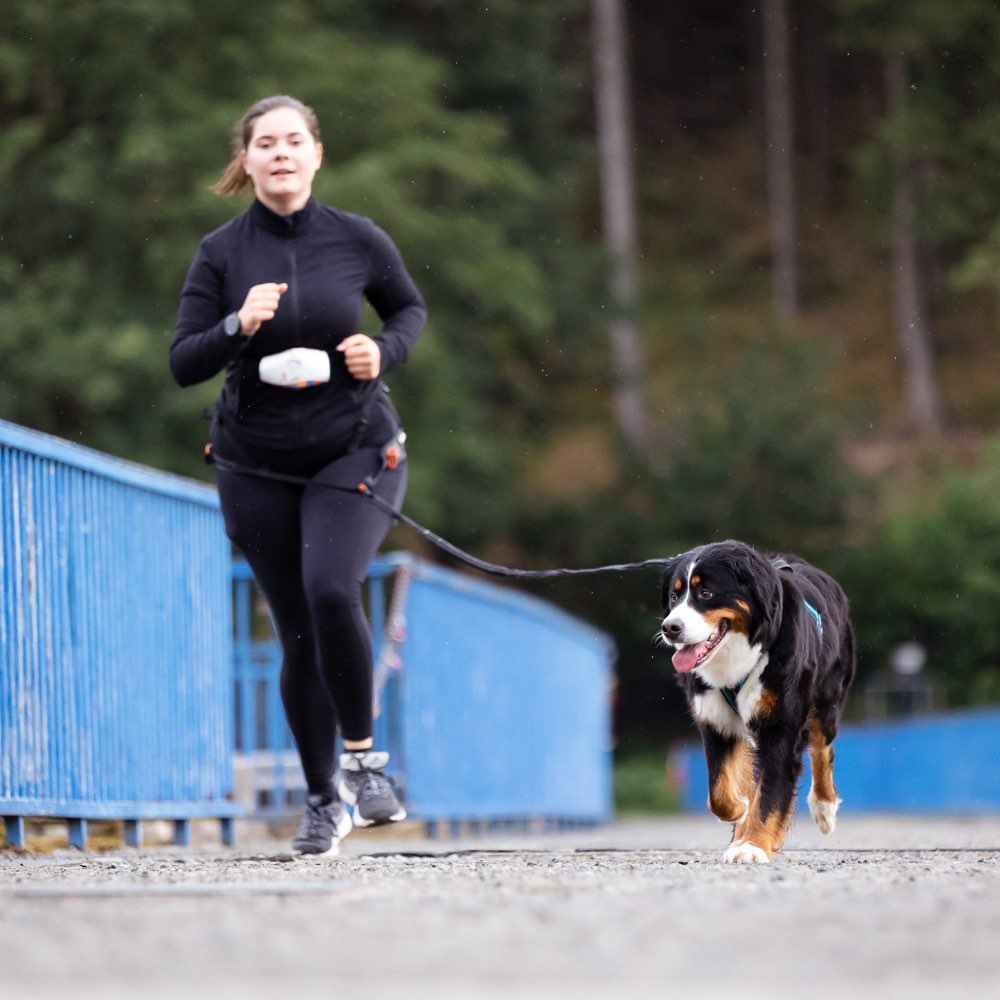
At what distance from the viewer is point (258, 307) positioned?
5840mm

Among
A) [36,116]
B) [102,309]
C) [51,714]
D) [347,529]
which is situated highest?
[36,116]

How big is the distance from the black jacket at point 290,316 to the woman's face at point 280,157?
8 cm

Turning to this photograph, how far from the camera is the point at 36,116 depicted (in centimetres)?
2605

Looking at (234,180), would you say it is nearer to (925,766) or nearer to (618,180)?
(925,766)

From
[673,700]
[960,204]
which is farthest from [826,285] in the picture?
[673,700]

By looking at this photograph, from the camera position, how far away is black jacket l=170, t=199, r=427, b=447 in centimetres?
608

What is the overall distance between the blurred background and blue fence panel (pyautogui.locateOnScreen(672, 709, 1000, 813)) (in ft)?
20.9

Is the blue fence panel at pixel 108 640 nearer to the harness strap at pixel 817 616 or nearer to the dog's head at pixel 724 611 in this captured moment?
the dog's head at pixel 724 611

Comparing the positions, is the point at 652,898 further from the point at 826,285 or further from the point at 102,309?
the point at 826,285

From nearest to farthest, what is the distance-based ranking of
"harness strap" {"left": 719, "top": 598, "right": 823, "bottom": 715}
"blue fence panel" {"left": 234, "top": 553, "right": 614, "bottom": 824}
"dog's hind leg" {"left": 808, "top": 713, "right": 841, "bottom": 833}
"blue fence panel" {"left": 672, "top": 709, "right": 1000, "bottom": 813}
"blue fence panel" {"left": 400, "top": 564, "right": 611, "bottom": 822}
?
"harness strap" {"left": 719, "top": 598, "right": 823, "bottom": 715} < "dog's hind leg" {"left": 808, "top": 713, "right": 841, "bottom": 833} < "blue fence panel" {"left": 234, "top": 553, "right": 614, "bottom": 824} < "blue fence panel" {"left": 400, "top": 564, "right": 611, "bottom": 822} < "blue fence panel" {"left": 672, "top": 709, "right": 1000, "bottom": 813}

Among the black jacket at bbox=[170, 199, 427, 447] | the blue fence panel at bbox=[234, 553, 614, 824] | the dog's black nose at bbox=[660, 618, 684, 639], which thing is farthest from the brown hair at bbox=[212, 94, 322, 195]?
the blue fence panel at bbox=[234, 553, 614, 824]

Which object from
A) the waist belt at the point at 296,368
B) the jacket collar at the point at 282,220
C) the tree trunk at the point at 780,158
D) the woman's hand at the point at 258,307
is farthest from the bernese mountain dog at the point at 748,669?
the tree trunk at the point at 780,158

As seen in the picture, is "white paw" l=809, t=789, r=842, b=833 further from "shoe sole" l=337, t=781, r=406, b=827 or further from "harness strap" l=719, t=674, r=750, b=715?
"shoe sole" l=337, t=781, r=406, b=827

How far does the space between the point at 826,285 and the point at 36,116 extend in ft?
97.3
